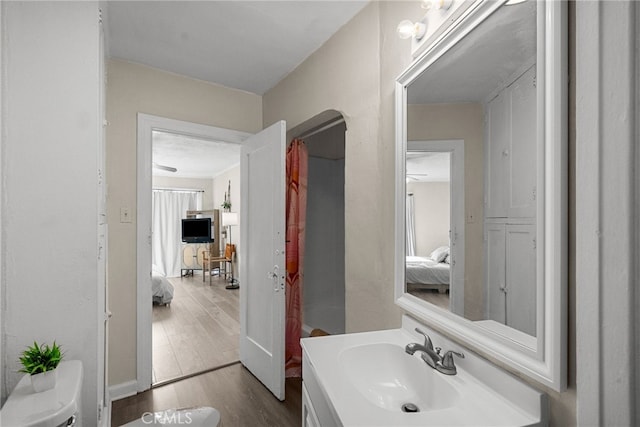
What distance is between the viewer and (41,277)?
132cm

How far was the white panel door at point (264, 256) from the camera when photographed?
2.24 metres

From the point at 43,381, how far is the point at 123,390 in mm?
1449

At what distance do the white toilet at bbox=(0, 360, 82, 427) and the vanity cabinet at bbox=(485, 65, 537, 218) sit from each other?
5.08ft

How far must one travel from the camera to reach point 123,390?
7.60ft

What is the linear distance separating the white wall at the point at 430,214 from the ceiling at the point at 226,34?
115 centimetres

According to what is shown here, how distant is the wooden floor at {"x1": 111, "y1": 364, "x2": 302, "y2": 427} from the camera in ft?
6.75

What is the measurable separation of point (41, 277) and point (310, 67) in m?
1.97

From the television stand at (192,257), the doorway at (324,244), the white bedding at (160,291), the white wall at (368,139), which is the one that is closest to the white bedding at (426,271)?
the white wall at (368,139)

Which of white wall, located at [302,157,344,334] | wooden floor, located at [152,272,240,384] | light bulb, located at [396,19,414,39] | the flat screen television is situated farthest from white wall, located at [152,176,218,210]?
light bulb, located at [396,19,414,39]

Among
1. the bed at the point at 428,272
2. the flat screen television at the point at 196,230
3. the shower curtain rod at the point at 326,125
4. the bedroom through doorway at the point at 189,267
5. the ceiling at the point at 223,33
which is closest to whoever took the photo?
the bed at the point at 428,272

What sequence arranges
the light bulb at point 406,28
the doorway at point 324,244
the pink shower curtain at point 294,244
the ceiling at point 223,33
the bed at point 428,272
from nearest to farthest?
the bed at point 428,272 → the light bulb at point 406,28 → the ceiling at point 223,33 → the pink shower curtain at point 294,244 → the doorway at point 324,244

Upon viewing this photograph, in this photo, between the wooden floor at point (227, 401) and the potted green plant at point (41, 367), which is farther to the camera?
the wooden floor at point (227, 401)

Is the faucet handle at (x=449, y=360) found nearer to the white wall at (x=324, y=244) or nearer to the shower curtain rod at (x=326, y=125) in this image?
the shower curtain rod at (x=326, y=125)

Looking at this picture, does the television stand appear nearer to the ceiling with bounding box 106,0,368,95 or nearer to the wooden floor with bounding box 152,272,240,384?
the wooden floor with bounding box 152,272,240,384
